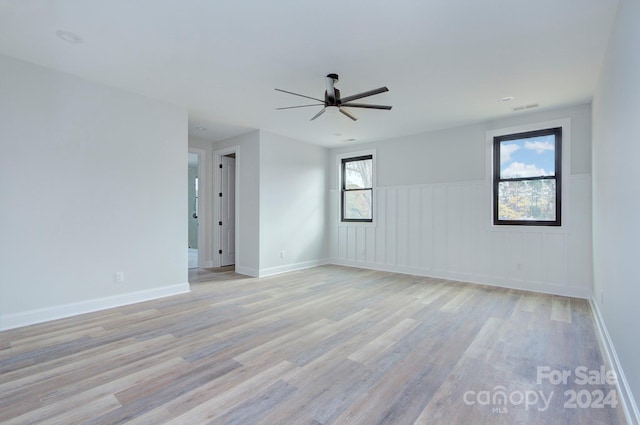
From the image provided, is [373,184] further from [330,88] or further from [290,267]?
[330,88]

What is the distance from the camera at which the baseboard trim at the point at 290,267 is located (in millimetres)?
5675

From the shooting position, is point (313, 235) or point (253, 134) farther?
point (313, 235)

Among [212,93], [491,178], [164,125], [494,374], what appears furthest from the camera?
[491,178]

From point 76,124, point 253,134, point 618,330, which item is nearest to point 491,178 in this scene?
point 618,330

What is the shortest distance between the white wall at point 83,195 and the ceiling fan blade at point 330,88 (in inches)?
92.8

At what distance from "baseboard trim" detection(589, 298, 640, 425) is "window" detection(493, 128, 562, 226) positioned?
1.96 metres

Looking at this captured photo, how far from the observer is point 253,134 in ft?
18.9

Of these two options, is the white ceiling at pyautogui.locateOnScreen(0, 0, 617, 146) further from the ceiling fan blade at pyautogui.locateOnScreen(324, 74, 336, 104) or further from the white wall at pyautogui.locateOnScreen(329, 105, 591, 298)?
the white wall at pyautogui.locateOnScreen(329, 105, 591, 298)

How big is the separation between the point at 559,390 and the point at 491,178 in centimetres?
360

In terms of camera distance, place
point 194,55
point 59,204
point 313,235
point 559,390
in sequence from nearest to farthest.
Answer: point 559,390 < point 194,55 < point 59,204 < point 313,235

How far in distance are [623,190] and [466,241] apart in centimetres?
329

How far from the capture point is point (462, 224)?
5250 mm

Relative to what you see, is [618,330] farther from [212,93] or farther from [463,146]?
[212,93]

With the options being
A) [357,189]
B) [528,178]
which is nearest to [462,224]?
[528,178]
